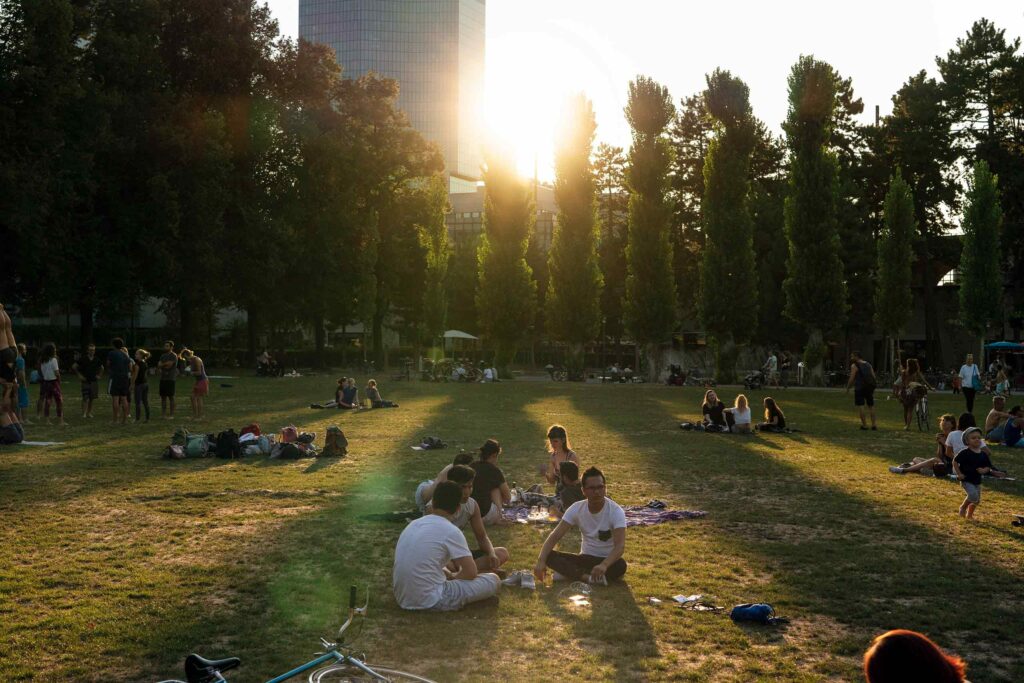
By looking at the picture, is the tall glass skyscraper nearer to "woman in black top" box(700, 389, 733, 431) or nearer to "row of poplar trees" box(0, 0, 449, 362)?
"row of poplar trees" box(0, 0, 449, 362)

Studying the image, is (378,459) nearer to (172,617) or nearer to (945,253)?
(172,617)

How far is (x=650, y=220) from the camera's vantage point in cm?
5606

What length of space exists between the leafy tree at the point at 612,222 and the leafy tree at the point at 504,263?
1080 cm

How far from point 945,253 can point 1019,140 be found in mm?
7875

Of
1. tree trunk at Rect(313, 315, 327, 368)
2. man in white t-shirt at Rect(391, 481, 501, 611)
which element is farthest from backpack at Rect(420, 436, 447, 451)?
tree trunk at Rect(313, 315, 327, 368)

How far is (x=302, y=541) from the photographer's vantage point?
35.9ft

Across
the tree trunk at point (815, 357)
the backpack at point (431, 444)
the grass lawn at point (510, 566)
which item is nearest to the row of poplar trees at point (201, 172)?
the tree trunk at point (815, 357)

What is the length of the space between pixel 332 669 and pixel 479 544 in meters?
3.83

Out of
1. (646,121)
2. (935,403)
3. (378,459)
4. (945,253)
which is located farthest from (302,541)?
(945,253)

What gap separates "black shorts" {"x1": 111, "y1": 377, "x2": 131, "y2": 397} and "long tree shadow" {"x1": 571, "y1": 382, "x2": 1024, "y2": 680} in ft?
48.5

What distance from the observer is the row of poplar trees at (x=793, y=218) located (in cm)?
5053

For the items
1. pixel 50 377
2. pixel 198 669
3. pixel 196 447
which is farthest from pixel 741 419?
pixel 198 669

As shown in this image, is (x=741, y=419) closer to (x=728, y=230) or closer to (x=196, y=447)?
(x=196, y=447)

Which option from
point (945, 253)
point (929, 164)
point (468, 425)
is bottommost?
point (468, 425)
